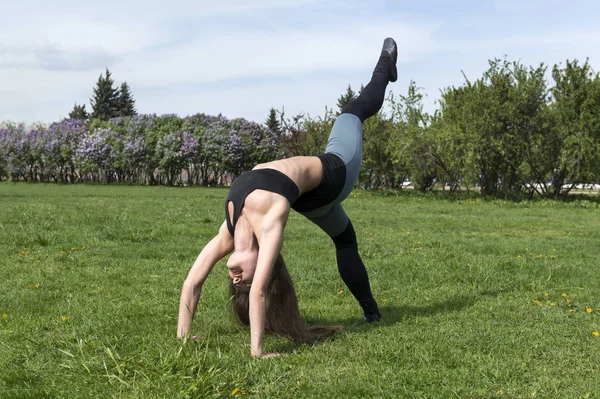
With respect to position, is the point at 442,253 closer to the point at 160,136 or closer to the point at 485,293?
the point at 485,293

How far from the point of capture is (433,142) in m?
28.9

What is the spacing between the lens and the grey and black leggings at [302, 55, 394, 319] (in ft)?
17.5

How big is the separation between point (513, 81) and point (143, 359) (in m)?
25.2

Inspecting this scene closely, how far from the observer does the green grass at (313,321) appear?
398 cm

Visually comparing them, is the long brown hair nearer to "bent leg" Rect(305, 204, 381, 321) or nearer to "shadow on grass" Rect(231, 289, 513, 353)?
"shadow on grass" Rect(231, 289, 513, 353)

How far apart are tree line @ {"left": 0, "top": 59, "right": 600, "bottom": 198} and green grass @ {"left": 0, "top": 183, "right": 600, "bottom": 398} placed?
14.7m

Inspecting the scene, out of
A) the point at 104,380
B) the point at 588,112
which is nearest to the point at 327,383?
the point at 104,380

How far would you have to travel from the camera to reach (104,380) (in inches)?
154

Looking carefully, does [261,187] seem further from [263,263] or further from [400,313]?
[400,313]

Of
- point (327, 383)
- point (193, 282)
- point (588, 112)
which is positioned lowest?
point (327, 383)

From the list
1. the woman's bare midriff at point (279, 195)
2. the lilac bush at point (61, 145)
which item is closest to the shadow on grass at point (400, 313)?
the woman's bare midriff at point (279, 195)

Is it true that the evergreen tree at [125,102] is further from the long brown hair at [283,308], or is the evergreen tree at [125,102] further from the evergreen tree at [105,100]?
the long brown hair at [283,308]

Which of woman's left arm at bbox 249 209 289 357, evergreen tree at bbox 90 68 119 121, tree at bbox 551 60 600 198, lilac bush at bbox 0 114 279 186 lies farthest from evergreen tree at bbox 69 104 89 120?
woman's left arm at bbox 249 209 289 357

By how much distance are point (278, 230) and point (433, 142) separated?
2549 centimetres
